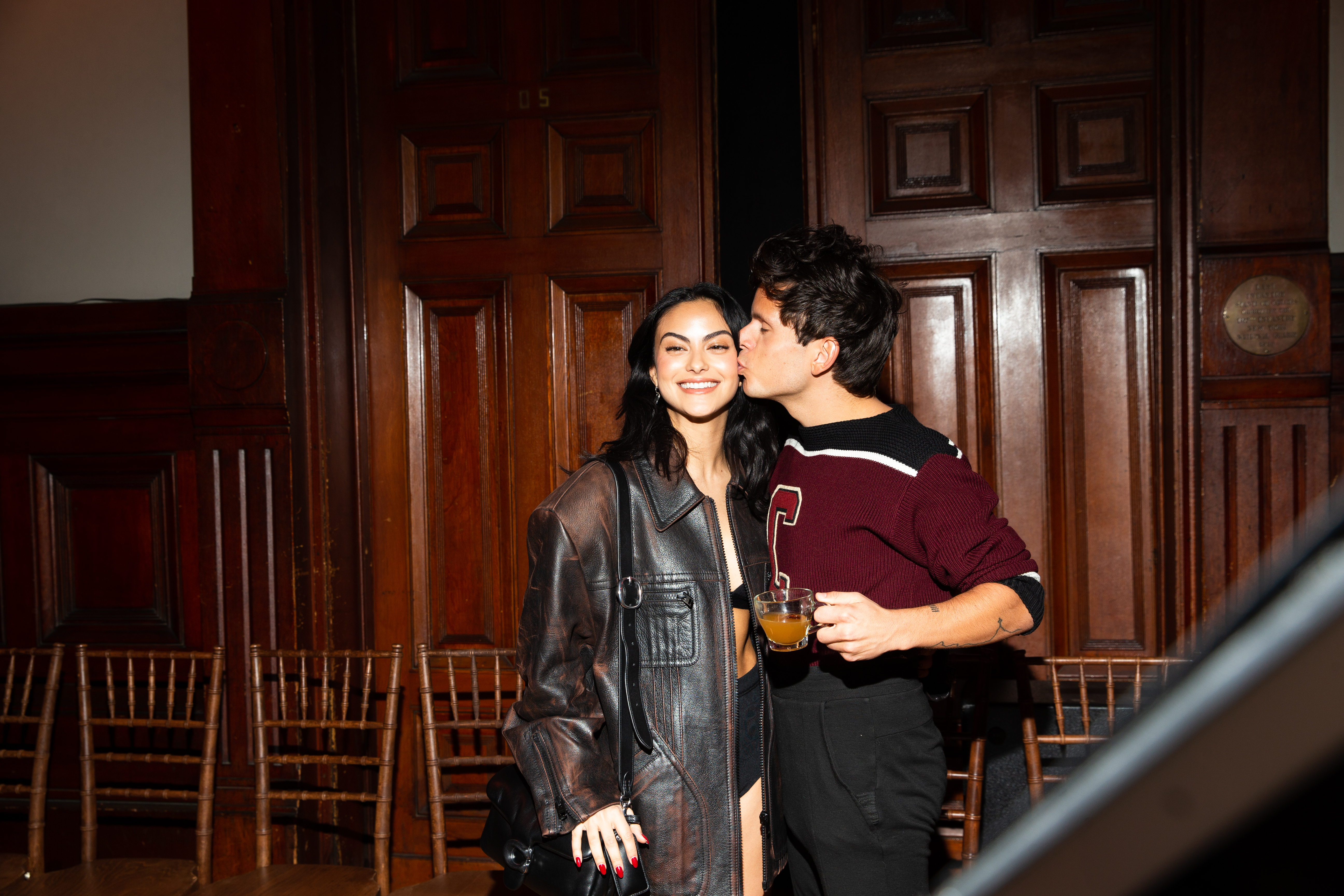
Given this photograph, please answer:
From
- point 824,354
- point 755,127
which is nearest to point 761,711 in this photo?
point 824,354

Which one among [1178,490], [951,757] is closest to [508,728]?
[951,757]

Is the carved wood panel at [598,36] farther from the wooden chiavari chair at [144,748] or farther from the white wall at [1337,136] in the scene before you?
the wooden chiavari chair at [144,748]

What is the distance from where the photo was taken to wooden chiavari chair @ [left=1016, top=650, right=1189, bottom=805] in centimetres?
228

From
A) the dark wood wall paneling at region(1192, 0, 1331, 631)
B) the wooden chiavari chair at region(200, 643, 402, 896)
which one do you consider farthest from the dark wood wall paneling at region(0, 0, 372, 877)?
the dark wood wall paneling at region(1192, 0, 1331, 631)

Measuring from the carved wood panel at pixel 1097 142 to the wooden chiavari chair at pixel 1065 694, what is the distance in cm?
138

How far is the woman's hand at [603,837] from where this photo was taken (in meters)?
1.67

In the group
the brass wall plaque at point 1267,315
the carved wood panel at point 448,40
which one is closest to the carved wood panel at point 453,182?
the carved wood panel at point 448,40

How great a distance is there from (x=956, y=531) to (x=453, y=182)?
2.11 m

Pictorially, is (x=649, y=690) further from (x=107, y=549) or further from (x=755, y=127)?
(x=107, y=549)

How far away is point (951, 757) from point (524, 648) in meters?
1.50

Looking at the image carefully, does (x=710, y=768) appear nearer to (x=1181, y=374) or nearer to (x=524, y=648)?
(x=524, y=648)

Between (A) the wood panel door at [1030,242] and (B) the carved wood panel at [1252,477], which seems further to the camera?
(A) the wood panel door at [1030,242]

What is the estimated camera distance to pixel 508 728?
1.78 meters

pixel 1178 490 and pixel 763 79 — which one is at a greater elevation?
pixel 763 79
